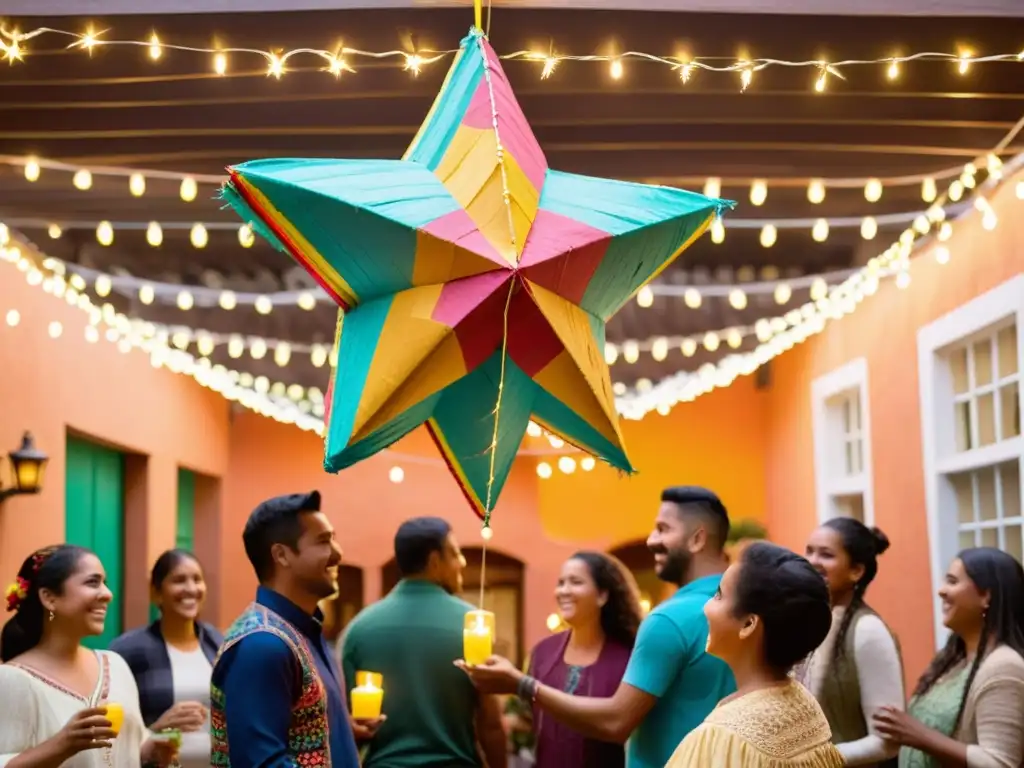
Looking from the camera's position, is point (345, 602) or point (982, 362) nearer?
point (982, 362)

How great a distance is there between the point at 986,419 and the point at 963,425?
256 millimetres

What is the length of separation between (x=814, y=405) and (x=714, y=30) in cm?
476

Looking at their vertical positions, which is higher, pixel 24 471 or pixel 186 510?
pixel 24 471

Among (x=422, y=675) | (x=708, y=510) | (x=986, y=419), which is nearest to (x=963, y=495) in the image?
(x=986, y=419)

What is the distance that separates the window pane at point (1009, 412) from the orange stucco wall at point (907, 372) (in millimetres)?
411

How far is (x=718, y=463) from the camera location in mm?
10195

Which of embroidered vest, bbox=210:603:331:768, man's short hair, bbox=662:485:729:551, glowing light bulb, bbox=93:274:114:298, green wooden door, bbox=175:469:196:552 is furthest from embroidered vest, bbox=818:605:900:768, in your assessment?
green wooden door, bbox=175:469:196:552

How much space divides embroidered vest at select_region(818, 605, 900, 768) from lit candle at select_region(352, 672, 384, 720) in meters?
1.19

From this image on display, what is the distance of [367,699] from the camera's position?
3.31 metres

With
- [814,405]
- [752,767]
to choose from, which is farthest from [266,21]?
[814,405]

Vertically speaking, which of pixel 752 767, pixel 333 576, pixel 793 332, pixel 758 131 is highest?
pixel 758 131

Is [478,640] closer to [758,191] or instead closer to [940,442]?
[758,191]

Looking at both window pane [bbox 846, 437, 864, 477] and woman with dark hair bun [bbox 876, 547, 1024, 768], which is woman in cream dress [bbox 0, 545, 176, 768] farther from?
window pane [bbox 846, 437, 864, 477]

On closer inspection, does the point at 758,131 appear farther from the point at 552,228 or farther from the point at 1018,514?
the point at 552,228
